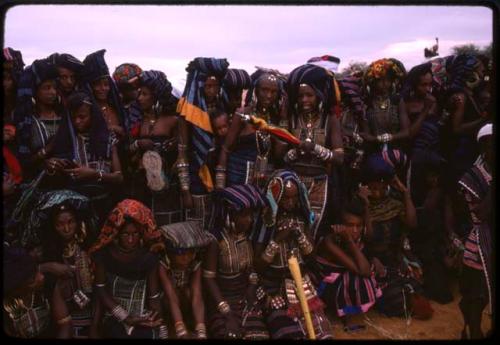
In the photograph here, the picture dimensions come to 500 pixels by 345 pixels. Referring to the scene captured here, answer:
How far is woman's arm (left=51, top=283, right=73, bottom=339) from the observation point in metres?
4.05

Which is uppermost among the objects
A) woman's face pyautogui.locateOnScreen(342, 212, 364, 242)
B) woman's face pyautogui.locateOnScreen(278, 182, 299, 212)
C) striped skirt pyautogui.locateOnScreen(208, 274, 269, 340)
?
woman's face pyautogui.locateOnScreen(278, 182, 299, 212)

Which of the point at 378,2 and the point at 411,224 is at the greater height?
the point at 378,2

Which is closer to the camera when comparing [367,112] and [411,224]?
[411,224]

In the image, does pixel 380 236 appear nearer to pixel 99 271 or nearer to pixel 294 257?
pixel 294 257

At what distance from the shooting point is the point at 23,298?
3992 millimetres

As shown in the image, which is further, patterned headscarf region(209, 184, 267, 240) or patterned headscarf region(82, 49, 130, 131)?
patterned headscarf region(82, 49, 130, 131)

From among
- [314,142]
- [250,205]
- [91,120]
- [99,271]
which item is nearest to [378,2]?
[314,142]

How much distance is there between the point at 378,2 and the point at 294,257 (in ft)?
6.46

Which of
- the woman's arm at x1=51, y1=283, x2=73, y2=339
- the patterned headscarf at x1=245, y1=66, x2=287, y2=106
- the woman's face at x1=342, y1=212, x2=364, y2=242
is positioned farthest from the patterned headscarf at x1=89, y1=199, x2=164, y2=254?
the woman's face at x1=342, y1=212, x2=364, y2=242

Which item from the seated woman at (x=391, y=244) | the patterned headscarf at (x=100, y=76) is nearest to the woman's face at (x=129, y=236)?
the patterned headscarf at (x=100, y=76)

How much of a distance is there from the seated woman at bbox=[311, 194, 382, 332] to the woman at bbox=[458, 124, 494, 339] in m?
0.73

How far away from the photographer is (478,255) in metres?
4.16

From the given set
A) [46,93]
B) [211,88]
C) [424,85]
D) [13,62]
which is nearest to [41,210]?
[46,93]

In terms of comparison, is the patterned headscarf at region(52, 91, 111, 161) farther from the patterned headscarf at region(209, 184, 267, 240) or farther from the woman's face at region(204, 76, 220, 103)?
the patterned headscarf at region(209, 184, 267, 240)
